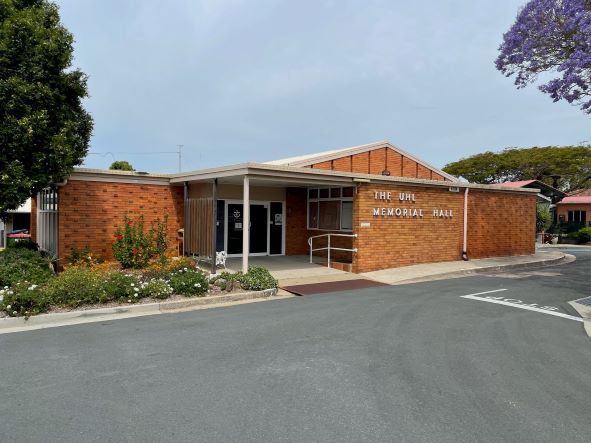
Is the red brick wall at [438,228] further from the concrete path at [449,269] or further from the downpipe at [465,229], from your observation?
the concrete path at [449,269]

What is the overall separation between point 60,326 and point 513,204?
1609 cm

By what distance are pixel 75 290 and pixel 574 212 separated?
3933 cm

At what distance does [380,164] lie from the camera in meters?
22.5

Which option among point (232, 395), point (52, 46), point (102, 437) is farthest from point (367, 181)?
point (102, 437)

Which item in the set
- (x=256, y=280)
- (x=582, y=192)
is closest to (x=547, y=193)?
(x=582, y=192)

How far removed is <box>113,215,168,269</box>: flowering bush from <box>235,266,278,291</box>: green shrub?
8.57ft

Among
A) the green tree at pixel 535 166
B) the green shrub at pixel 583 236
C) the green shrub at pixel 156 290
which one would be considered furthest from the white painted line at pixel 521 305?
the green tree at pixel 535 166

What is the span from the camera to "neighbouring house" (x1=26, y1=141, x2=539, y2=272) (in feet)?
41.7

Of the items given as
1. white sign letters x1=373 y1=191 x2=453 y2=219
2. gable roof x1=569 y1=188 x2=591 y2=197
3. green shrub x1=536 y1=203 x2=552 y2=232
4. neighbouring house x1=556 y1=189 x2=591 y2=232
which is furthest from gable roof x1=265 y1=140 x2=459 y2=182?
gable roof x1=569 y1=188 x2=591 y2=197

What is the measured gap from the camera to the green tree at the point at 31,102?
957cm

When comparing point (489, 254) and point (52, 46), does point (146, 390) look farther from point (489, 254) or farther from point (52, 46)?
point (489, 254)

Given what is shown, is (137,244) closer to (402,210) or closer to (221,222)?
(221,222)

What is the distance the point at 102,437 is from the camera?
3.51 m

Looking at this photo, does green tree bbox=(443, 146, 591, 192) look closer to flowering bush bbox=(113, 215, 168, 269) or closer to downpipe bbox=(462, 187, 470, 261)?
downpipe bbox=(462, 187, 470, 261)
